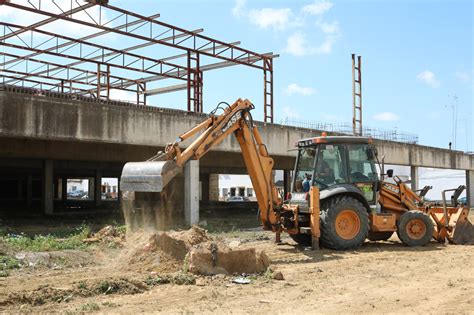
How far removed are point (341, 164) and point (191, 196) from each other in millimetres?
8069

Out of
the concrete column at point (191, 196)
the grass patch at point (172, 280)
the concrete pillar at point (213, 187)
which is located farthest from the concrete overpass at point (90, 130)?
the concrete pillar at point (213, 187)

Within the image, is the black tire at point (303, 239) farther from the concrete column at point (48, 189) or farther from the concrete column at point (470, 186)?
the concrete column at point (470, 186)

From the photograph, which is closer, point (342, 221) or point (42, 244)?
point (342, 221)

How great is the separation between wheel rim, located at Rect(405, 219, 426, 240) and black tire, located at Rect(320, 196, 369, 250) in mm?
1486

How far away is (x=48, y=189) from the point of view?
28.0 m

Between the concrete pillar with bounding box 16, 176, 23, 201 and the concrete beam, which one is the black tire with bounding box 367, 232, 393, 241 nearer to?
the concrete beam

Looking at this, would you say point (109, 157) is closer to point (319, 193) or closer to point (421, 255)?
point (319, 193)

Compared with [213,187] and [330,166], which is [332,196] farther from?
[213,187]

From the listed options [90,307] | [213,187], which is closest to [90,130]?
[90,307]

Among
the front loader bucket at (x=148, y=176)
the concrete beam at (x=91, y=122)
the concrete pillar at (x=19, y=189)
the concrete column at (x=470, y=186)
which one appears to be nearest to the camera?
the front loader bucket at (x=148, y=176)

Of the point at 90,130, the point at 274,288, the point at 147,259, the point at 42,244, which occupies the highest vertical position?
the point at 90,130

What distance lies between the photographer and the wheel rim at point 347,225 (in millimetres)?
12344

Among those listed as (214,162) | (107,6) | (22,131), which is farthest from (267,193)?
(214,162)

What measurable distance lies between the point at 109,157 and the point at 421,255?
15896 mm
